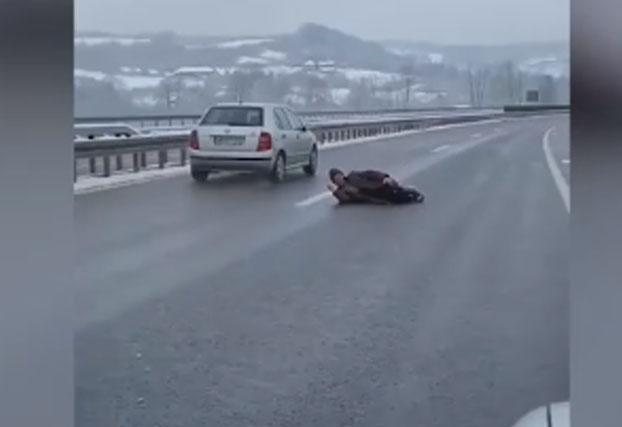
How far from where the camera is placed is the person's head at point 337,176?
1713 millimetres

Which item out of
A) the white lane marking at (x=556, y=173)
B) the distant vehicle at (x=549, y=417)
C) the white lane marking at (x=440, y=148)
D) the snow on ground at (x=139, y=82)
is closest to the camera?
the white lane marking at (x=556, y=173)

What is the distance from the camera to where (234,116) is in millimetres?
1591

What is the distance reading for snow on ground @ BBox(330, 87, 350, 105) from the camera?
1.55 m

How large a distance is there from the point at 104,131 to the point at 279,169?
0.41 m

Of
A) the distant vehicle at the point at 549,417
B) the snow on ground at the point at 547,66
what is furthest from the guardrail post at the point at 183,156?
the distant vehicle at the point at 549,417

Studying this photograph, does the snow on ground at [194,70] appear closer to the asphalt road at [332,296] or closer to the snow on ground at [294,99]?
the snow on ground at [294,99]

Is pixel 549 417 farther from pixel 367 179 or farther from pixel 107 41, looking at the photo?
pixel 107 41

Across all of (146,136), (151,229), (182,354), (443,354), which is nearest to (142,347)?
(182,354)

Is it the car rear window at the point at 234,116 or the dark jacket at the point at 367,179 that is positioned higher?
the car rear window at the point at 234,116

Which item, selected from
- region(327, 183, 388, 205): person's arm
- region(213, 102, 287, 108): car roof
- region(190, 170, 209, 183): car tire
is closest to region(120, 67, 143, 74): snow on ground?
region(213, 102, 287, 108): car roof

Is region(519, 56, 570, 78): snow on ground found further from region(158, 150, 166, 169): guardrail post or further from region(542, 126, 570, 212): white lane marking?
region(158, 150, 166, 169): guardrail post

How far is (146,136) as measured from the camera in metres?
1.80

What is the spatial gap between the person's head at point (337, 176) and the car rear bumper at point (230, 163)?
16cm

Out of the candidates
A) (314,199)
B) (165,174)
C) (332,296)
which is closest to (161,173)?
(165,174)
